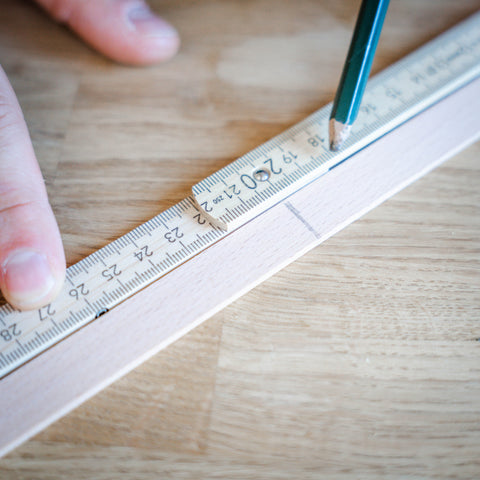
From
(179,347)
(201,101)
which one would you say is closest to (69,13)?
(201,101)

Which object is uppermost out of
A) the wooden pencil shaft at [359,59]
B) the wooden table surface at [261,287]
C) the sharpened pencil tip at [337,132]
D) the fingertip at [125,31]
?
the wooden pencil shaft at [359,59]

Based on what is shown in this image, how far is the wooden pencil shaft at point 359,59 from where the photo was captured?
0.61m

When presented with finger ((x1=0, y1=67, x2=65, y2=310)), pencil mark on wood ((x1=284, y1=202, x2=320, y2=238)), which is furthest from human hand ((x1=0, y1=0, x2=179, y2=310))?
pencil mark on wood ((x1=284, y1=202, x2=320, y2=238))

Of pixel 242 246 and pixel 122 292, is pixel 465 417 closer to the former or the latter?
pixel 242 246

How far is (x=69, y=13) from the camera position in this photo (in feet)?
2.59

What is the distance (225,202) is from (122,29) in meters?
0.38

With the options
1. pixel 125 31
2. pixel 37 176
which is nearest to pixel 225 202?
pixel 37 176

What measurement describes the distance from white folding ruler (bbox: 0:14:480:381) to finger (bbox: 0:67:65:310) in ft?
0.12

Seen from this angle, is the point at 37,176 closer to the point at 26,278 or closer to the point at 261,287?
the point at 26,278

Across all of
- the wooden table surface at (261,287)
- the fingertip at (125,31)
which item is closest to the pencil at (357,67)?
the wooden table surface at (261,287)

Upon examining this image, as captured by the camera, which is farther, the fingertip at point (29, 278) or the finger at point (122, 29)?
the finger at point (122, 29)

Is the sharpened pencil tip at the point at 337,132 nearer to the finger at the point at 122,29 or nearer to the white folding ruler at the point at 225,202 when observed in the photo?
the white folding ruler at the point at 225,202

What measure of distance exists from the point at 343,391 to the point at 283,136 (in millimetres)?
383

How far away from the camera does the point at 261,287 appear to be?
60cm
